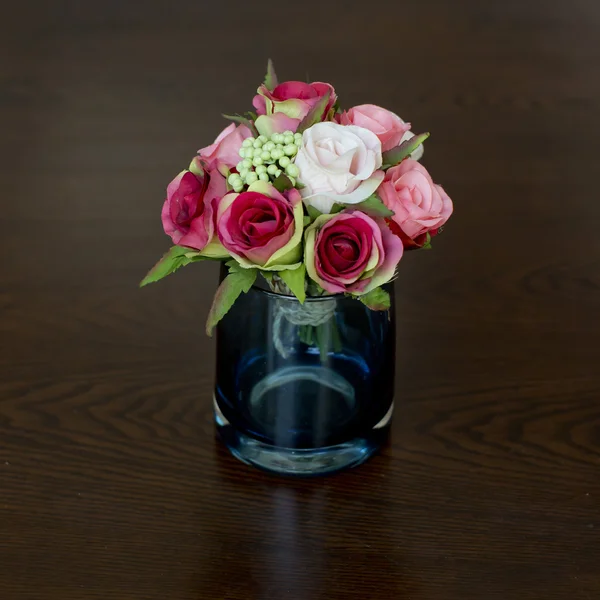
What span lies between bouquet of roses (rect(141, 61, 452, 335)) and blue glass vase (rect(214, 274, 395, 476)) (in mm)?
43

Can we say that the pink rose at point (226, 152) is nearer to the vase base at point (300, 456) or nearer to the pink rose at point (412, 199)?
the pink rose at point (412, 199)

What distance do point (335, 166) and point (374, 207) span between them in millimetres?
41

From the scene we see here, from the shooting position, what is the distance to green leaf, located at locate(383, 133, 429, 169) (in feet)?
2.13

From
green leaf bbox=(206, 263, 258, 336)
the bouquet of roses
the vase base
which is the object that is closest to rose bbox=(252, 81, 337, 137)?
the bouquet of roses

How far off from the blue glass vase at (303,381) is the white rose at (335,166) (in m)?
0.08

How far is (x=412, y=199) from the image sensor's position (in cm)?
65

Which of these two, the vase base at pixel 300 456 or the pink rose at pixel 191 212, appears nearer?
the pink rose at pixel 191 212

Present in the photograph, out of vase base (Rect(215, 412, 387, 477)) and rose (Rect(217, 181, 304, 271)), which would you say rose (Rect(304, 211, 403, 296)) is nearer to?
rose (Rect(217, 181, 304, 271))

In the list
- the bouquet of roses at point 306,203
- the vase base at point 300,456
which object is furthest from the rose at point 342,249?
the vase base at point 300,456

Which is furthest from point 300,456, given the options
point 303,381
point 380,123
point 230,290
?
point 380,123

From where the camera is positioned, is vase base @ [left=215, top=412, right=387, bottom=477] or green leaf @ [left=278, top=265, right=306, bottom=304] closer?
green leaf @ [left=278, top=265, right=306, bottom=304]

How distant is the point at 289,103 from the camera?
26.0 inches

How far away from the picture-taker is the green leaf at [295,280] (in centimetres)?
61

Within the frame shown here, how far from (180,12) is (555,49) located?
633mm
